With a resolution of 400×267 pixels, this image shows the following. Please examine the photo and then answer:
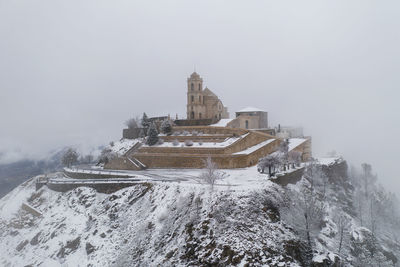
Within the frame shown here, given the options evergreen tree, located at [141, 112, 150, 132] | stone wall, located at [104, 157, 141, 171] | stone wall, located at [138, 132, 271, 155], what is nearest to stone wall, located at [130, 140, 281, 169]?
stone wall, located at [138, 132, 271, 155]

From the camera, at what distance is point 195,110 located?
5016 centimetres

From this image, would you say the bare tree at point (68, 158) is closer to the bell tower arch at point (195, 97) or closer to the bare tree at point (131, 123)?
the bare tree at point (131, 123)

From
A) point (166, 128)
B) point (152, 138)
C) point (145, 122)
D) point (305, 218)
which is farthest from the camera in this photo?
point (145, 122)

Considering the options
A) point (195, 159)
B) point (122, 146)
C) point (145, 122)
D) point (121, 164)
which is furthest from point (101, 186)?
point (145, 122)

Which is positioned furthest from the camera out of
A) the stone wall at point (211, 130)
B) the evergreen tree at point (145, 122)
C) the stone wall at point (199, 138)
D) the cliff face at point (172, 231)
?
the evergreen tree at point (145, 122)

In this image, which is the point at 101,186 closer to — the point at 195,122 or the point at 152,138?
the point at 152,138

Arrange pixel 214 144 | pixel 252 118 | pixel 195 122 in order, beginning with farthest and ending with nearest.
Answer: pixel 252 118 → pixel 195 122 → pixel 214 144

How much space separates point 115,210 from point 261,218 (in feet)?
45.5

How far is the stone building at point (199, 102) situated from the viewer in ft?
164

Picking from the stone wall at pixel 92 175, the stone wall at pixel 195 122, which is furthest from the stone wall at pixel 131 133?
the stone wall at pixel 92 175

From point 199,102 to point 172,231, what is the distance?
33.8 meters

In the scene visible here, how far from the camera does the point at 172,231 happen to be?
19.2m

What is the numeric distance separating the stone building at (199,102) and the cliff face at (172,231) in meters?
26.1

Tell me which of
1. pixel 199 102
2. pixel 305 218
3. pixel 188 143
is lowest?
pixel 305 218
